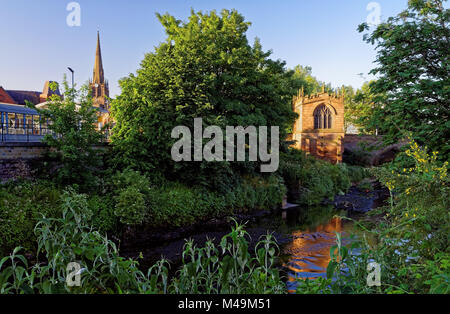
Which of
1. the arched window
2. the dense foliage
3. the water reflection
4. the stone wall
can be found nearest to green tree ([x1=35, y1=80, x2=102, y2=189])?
the stone wall

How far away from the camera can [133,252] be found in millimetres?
11516

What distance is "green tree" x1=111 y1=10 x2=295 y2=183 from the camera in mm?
15203

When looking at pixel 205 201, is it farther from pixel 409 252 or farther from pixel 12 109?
pixel 409 252

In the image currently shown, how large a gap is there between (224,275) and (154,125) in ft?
44.0

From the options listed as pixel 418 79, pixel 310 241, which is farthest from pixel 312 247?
pixel 418 79

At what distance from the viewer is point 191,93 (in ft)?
54.0

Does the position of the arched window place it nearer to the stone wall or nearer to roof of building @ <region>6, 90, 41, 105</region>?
the stone wall

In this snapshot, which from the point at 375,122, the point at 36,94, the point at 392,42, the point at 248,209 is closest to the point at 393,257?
the point at 375,122

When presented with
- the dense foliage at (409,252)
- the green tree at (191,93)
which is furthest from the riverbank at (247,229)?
the dense foliage at (409,252)

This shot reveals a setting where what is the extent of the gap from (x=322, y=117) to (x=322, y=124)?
0.88m

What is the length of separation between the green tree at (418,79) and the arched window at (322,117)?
2788 cm

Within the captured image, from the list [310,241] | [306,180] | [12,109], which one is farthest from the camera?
[306,180]

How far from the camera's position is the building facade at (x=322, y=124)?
36.3 m

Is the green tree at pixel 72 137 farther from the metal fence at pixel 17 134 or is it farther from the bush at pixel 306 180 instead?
the bush at pixel 306 180
